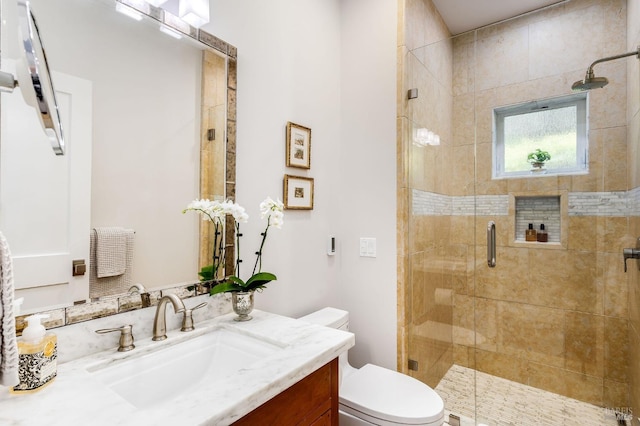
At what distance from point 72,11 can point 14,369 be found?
103 cm

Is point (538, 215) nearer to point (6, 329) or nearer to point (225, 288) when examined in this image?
point (225, 288)

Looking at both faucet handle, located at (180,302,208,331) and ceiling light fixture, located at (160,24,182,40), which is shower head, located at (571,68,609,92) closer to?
ceiling light fixture, located at (160,24,182,40)

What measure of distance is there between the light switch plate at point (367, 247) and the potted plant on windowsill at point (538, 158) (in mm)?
1166

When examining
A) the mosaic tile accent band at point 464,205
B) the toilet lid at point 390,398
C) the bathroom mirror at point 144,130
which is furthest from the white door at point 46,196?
the mosaic tile accent band at point 464,205

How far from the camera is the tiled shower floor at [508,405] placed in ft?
6.48

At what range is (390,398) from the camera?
1.55 meters

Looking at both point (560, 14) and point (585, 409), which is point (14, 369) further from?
point (560, 14)

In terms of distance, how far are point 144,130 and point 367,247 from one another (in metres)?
1.41

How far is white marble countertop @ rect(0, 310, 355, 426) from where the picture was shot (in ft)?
2.29

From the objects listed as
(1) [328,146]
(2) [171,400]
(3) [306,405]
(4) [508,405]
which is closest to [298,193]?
(1) [328,146]

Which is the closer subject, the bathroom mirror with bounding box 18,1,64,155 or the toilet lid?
the bathroom mirror with bounding box 18,1,64,155

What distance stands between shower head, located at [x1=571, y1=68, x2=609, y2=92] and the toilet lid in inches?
75.3

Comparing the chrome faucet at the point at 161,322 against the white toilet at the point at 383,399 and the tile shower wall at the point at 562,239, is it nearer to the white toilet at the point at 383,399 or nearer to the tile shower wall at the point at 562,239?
the white toilet at the point at 383,399

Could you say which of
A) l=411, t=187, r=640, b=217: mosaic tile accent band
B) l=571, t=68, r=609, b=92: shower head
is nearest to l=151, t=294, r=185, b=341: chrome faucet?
l=411, t=187, r=640, b=217: mosaic tile accent band
